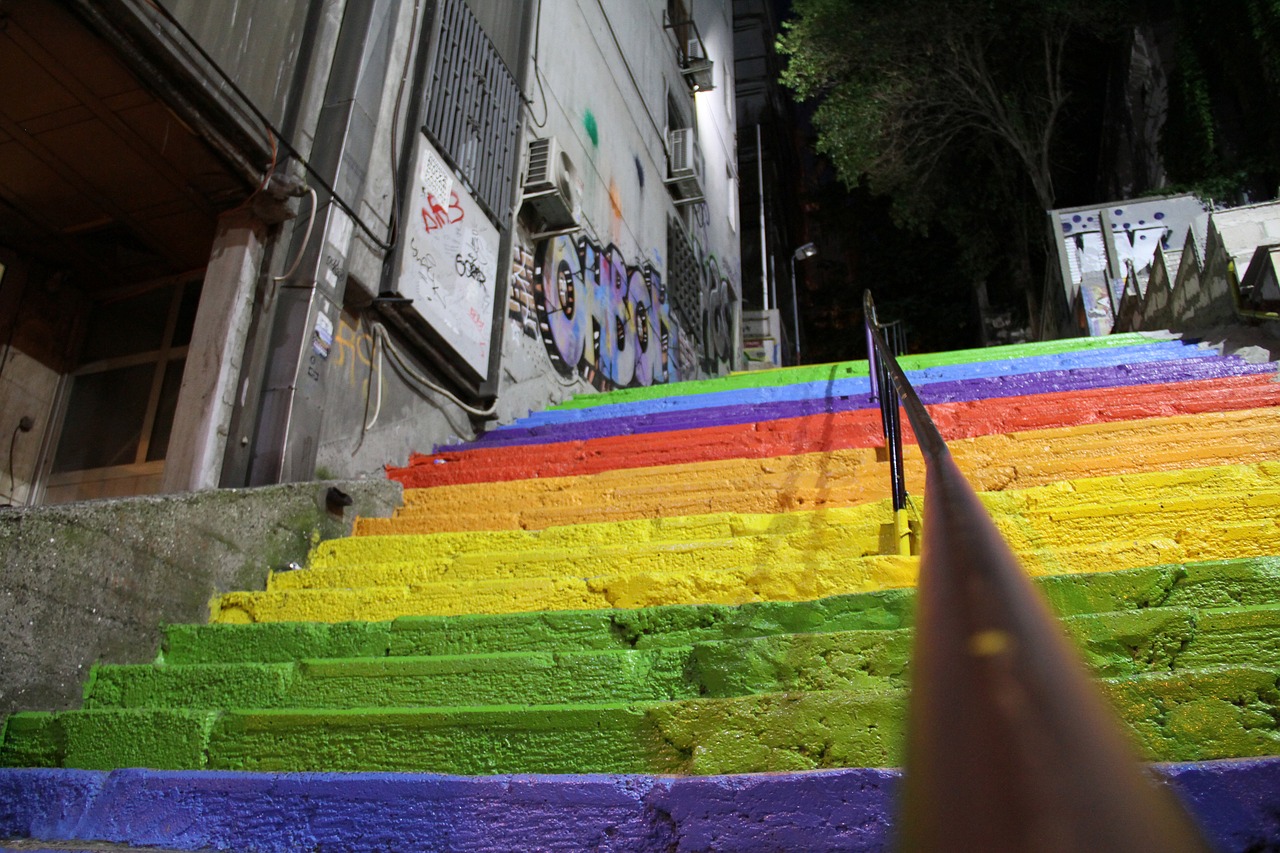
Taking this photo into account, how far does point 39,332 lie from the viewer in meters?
5.81

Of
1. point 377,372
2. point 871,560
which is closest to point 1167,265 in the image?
point 871,560

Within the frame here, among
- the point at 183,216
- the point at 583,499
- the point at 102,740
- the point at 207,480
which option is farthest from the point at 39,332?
the point at 102,740

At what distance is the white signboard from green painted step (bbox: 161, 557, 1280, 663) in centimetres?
296

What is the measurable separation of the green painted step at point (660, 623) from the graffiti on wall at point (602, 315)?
206 inches

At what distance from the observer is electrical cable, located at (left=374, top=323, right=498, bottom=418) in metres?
5.61

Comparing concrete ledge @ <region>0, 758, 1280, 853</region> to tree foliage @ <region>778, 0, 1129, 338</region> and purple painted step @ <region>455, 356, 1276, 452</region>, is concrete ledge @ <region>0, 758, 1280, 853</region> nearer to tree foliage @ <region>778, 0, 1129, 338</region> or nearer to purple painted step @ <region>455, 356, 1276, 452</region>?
purple painted step @ <region>455, 356, 1276, 452</region>

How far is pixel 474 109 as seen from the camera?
694 centimetres

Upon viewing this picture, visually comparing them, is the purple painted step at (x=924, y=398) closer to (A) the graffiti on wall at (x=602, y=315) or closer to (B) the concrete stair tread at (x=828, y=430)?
(B) the concrete stair tread at (x=828, y=430)

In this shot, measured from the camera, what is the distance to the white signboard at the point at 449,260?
19.1 feet

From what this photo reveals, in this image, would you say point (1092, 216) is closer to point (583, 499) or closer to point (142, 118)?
→ point (583, 499)

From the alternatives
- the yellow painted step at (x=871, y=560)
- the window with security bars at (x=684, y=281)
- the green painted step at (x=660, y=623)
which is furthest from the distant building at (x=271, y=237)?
the window with security bars at (x=684, y=281)

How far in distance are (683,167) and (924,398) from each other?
8440mm

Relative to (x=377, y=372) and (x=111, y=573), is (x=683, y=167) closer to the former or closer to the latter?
(x=377, y=372)

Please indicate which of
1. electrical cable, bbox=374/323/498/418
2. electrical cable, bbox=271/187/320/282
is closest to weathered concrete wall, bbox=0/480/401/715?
electrical cable, bbox=271/187/320/282
